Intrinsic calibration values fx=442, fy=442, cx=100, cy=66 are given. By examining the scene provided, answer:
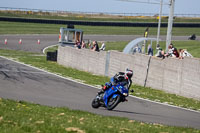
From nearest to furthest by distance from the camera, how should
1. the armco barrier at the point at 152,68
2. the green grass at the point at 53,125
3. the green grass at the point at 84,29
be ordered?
the green grass at the point at 53,125, the armco barrier at the point at 152,68, the green grass at the point at 84,29

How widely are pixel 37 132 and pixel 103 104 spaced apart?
6.26m

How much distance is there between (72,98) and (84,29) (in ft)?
162

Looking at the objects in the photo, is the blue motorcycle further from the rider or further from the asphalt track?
the asphalt track

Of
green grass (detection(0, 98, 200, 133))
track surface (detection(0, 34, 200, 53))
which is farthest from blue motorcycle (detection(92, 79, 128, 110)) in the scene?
track surface (detection(0, 34, 200, 53))

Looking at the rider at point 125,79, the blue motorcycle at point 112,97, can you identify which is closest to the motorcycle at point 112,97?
the blue motorcycle at point 112,97

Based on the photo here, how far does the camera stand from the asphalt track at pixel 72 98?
13391 millimetres

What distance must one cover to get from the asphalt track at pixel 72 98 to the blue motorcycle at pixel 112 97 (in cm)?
22

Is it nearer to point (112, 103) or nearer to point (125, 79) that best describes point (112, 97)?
point (112, 103)

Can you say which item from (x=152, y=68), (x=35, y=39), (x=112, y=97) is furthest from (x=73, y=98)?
(x=35, y=39)

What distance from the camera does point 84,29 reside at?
215 ft

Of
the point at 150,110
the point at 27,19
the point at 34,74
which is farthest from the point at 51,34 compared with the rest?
the point at 150,110

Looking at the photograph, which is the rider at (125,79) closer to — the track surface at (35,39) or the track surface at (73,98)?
the track surface at (73,98)

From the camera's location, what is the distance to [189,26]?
69.7m

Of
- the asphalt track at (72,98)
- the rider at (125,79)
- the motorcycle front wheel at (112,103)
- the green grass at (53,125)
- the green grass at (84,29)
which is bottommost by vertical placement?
the asphalt track at (72,98)
